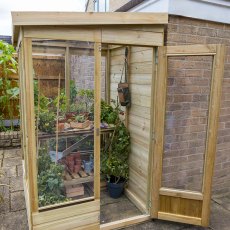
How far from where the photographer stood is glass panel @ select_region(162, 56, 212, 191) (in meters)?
2.65

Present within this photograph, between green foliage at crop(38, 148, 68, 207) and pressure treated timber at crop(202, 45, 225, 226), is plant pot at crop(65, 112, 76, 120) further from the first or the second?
pressure treated timber at crop(202, 45, 225, 226)

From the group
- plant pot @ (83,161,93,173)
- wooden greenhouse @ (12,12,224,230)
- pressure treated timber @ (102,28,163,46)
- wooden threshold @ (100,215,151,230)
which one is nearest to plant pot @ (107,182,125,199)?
wooden greenhouse @ (12,12,224,230)

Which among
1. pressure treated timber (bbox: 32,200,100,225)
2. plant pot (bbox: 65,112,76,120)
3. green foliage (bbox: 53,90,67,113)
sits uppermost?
green foliage (bbox: 53,90,67,113)

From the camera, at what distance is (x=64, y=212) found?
7.83 ft

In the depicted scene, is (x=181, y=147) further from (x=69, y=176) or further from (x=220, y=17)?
(x=220, y=17)

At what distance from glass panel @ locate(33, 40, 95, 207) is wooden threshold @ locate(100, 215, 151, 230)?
42cm

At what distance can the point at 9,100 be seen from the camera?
206 inches

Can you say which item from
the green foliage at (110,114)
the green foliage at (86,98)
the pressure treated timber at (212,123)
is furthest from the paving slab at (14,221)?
the pressure treated timber at (212,123)

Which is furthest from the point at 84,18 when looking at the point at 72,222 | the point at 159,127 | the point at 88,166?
the point at 72,222

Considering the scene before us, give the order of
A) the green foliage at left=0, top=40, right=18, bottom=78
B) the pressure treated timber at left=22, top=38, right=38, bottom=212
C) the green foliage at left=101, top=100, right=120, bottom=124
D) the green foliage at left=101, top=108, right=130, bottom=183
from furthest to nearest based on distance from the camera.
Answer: the green foliage at left=0, top=40, right=18, bottom=78, the green foliage at left=101, top=100, right=120, bottom=124, the green foliage at left=101, top=108, right=130, bottom=183, the pressure treated timber at left=22, top=38, right=38, bottom=212

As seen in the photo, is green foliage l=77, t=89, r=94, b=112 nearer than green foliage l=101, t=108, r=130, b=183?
Yes

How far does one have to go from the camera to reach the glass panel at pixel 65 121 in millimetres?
2264

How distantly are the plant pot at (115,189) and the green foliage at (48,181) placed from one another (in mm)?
980

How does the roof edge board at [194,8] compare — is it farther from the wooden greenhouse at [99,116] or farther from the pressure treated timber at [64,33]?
the pressure treated timber at [64,33]
